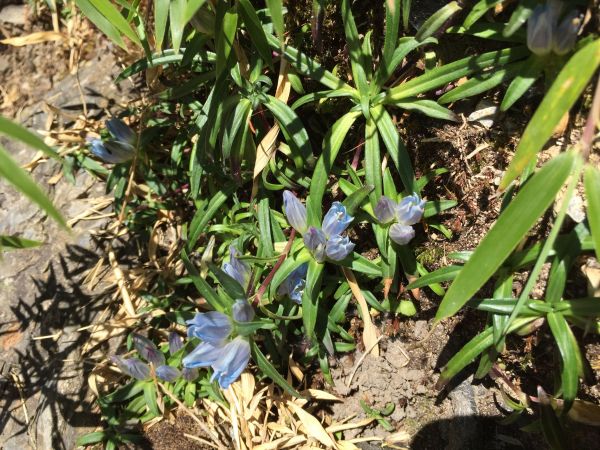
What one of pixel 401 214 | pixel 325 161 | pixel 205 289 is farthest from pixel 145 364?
pixel 401 214

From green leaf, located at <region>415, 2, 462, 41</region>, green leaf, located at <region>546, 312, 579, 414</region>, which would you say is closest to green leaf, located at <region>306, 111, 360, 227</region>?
green leaf, located at <region>415, 2, 462, 41</region>

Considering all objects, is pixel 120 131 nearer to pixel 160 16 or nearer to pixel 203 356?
pixel 160 16

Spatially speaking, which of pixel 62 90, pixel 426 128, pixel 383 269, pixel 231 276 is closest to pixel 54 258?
pixel 62 90

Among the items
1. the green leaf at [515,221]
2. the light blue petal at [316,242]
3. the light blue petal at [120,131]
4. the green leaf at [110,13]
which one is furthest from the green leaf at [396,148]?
the light blue petal at [120,131]

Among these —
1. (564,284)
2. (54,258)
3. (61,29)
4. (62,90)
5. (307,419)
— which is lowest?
(307,419)

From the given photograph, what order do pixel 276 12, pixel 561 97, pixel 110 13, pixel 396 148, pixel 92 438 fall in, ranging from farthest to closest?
1. pixel 92 438
2. pixel 396 148
3. pixel 110 13
4. pixel 276 12
5. pixel 561 97

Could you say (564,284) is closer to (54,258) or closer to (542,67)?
(542,67)

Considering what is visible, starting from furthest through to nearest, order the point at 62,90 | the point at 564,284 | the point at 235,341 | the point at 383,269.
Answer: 1. the point at 62,90
2. the point at 383,269
3. the point at 235,341
4. the point at 564,284
